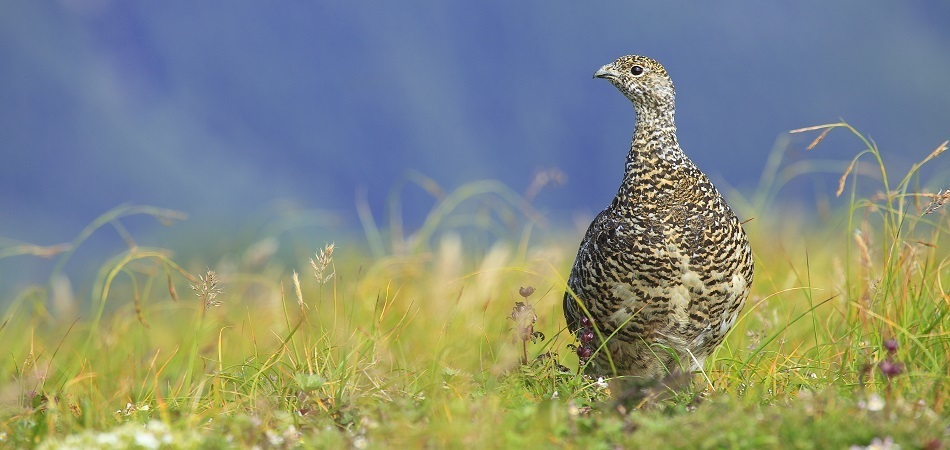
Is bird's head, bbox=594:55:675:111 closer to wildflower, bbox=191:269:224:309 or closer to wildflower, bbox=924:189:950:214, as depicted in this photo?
wildflower, bbox=924:189:950:214

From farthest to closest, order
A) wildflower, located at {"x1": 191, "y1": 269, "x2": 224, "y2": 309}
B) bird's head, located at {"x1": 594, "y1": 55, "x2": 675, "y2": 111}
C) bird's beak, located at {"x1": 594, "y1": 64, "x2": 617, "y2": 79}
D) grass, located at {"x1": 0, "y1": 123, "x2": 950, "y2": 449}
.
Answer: bird's beak, located at {"x1": 594, "y1": 64, "x2": 617, "y2": 79}, bird's head, located at {"x1": 594, "y1": 55, "x2": 675, "y2": 111}, wildflower, located at {"x1": 191, "y1": 269, "x2": 224, "y2": 309}, grass, located at {"x1": 0, "y1": 123, "x2": 950, "y2": 449}

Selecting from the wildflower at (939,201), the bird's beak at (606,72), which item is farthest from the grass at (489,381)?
the bird's beak at (606,72)

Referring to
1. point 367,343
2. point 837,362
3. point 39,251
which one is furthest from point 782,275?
point 39,251

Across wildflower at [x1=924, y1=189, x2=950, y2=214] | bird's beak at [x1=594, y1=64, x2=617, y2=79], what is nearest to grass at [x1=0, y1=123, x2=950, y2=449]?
wildflower at [x1=924, y1=189, x2=950, y2=214]

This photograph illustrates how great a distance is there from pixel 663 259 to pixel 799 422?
1.50 metres

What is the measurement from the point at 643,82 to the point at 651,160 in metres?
0.49

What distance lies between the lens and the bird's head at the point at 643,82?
209 inches

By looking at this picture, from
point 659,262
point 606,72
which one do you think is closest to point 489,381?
point 659,262

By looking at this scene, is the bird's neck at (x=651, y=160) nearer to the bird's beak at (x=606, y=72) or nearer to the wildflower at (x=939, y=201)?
the bird's beak at (x=606, y=72)

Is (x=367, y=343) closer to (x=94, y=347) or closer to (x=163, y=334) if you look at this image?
(x=94, y=347)

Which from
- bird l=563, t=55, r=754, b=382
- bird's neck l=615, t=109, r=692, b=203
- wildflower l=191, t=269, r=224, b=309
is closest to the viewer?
wildflower l=191, t=269, r=224, b=309

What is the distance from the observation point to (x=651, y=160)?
511 cm

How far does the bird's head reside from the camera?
5309 millimetres

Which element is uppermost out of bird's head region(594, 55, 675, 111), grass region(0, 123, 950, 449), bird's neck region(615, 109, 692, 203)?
bird's head region(594, 55, 675, 111)
